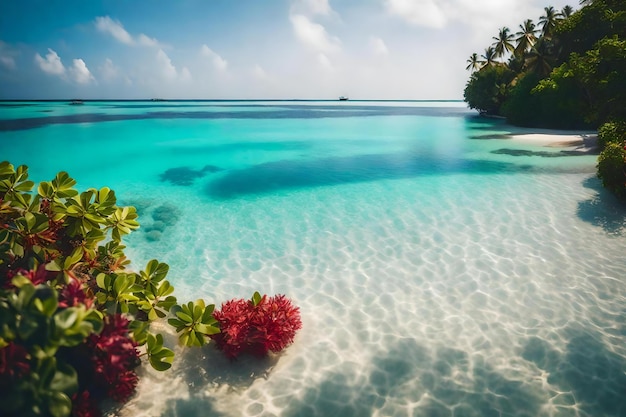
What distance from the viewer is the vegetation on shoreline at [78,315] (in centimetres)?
312

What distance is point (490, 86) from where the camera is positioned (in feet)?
174

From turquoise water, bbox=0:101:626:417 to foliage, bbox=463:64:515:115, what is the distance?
130 ft

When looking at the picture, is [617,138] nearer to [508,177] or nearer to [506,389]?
[508,177]

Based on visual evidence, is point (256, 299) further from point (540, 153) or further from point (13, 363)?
point (540, 153)

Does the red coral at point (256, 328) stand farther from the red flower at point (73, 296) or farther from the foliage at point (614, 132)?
the foliage at point (614, 132)

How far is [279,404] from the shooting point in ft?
15.2

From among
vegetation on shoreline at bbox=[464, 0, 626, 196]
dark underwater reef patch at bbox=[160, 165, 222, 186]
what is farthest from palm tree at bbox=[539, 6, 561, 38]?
dark underwater reef patch at bbox=[160, 165, 222, 186]

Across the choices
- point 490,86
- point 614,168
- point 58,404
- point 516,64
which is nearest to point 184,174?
point 58,404

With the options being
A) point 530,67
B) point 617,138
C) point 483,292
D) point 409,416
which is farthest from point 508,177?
point 530,67

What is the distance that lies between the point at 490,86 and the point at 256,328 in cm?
5973

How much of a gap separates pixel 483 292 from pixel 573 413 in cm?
285

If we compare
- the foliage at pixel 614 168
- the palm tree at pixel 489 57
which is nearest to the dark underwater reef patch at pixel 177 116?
the palm tree at pixel 489 57

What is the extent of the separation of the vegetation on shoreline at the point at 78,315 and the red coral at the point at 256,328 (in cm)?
2

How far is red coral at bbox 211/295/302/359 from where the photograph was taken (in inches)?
209
